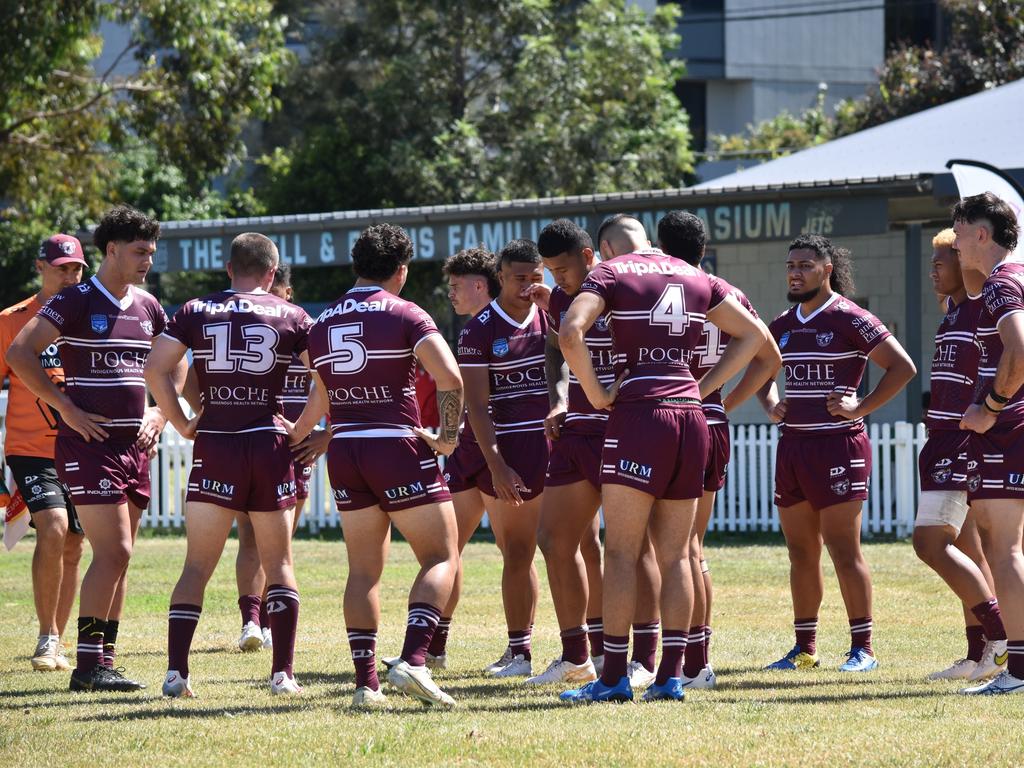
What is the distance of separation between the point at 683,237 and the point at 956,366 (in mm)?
1789

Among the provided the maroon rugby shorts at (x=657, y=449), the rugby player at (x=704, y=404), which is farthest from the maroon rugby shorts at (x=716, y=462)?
the maroon rugby shorts at (x=657, y=449)

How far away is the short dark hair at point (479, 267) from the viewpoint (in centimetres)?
856

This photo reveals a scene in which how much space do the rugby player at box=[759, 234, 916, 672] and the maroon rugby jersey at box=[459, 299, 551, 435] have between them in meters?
1.48

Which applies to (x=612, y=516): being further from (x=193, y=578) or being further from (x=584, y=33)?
(x=584, y=33)

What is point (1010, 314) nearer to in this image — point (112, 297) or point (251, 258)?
point (251, 258)

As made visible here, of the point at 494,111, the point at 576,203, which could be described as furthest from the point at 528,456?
the point at 494,111

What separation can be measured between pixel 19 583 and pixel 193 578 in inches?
252

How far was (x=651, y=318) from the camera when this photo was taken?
6.78 metres

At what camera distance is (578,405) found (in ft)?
25.5

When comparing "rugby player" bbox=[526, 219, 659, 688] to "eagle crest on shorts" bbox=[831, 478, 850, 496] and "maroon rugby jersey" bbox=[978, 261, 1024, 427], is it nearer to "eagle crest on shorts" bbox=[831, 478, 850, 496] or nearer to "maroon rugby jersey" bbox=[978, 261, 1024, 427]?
"eagle crest on shorts" bbox=[831, 478, 850, 496]

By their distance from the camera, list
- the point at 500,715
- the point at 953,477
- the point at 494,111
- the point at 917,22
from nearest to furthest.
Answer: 1. the point at 500,715
2. the point at 953,477
3. the point at 494,111
4. the point at 917,22

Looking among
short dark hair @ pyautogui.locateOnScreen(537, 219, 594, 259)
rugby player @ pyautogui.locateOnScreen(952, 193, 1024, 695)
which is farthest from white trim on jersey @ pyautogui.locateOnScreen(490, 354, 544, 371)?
rugby player @ pyautogui.locateOnScreen(952, 193, 1024, 695)

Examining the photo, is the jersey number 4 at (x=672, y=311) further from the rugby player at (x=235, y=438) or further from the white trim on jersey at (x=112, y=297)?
the white trim on jersey at (x=112, y=297)

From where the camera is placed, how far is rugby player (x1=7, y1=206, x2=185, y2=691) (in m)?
7.66
